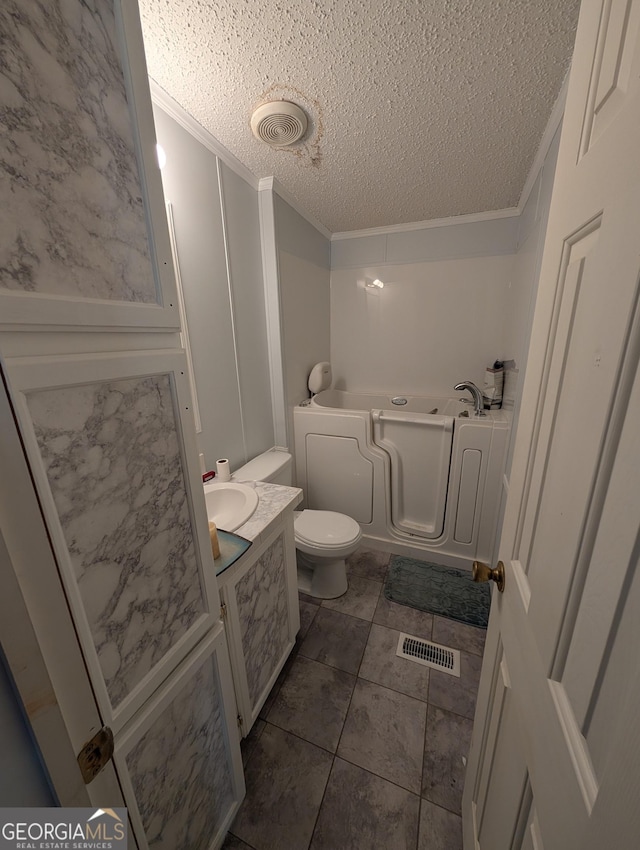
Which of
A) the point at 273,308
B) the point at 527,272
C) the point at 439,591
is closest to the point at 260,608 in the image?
the point at 439,591

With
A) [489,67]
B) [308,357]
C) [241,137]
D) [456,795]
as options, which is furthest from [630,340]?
[308,357]

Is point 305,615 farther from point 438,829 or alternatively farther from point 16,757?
point 16,757

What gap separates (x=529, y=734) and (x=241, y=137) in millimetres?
2155

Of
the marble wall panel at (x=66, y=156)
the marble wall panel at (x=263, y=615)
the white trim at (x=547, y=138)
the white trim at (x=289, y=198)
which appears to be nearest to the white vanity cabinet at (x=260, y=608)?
the marble wall panel at (x=263, y=615)

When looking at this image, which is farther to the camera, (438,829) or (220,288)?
(220,288)

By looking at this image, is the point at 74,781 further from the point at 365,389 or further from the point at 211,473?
the point at 365,389

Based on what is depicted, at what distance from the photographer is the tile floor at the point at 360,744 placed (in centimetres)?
98

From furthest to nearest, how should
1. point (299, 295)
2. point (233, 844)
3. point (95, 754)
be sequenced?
point (299, 295) → point (233, 844) → point (95, 754)

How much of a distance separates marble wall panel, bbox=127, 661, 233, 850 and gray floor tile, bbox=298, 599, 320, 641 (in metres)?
0.71

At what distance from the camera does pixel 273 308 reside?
1.94 m

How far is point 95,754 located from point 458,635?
165 cm

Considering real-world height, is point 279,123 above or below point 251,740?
above

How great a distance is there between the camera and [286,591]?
4.48 feet

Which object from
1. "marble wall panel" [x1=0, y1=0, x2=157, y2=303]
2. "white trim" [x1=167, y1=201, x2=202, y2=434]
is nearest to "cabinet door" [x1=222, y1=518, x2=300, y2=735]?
"white trim" [x1=167, y1=201, x2=202, y2=434]
